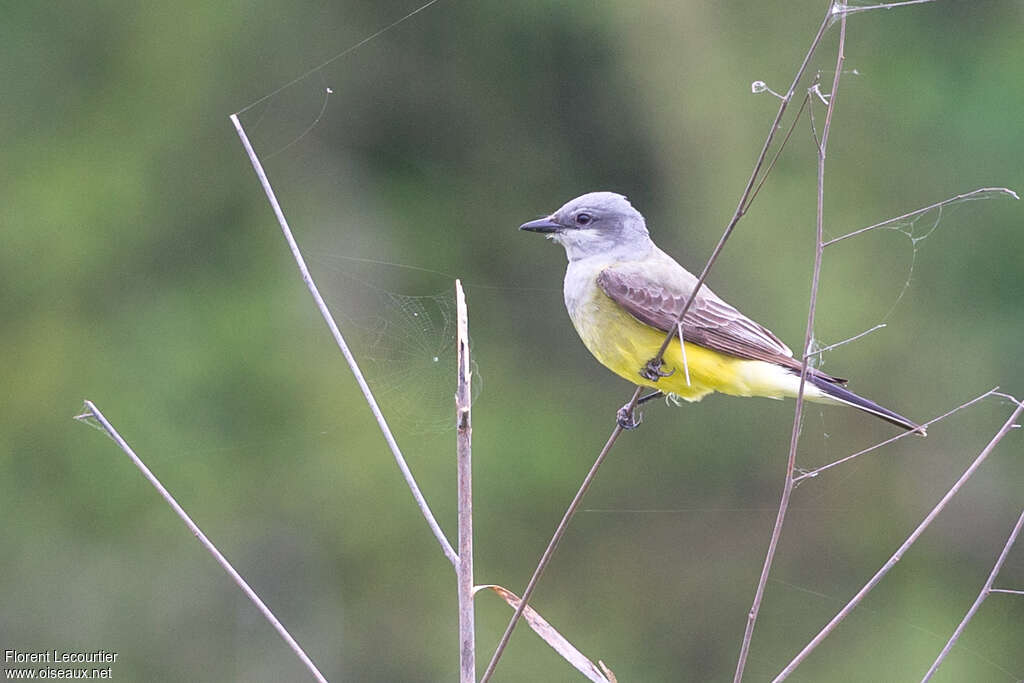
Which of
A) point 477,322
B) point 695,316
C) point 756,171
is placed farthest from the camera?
point 477,322

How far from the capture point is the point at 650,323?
3.21 meters

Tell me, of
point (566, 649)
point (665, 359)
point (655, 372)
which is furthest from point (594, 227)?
point (566, 649)

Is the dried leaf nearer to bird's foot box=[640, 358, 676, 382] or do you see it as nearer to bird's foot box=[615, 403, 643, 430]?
bird's foot box=[615, 403, 643, 430]

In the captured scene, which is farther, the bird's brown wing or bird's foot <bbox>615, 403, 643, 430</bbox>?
the bird's brown wing

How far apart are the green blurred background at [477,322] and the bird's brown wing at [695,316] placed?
3.94 m

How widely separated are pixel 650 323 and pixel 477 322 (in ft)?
15.7

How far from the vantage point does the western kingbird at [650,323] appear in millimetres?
3174

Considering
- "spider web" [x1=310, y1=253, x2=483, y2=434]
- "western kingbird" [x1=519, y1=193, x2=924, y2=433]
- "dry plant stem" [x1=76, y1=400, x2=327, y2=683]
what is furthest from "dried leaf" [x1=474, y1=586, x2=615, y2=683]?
"western kingbird" [x1=519, y1=193, x2=924, y2=433]

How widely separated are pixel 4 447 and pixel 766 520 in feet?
16.0

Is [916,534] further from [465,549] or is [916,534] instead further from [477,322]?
[477,322]

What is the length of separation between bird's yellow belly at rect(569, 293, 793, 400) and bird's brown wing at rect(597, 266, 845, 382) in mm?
24

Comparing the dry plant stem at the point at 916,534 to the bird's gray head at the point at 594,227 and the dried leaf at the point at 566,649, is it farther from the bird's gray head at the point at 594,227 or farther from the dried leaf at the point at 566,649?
the bird's gray head at the point at 594,227

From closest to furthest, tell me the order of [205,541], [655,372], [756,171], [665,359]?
[756,171]
[205,541]
[655,372]
[665,359]

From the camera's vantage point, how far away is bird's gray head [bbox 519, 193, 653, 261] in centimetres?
346
